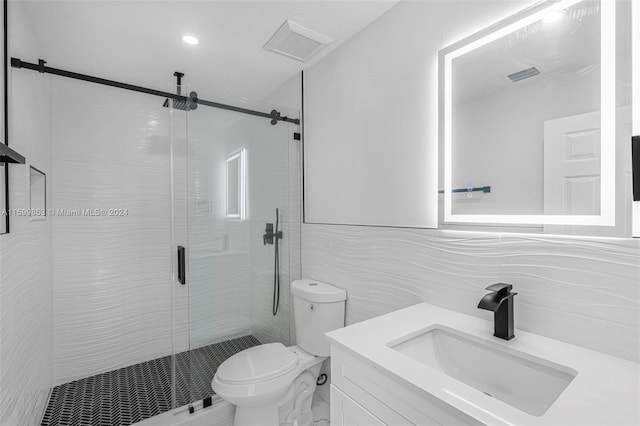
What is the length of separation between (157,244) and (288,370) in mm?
1608

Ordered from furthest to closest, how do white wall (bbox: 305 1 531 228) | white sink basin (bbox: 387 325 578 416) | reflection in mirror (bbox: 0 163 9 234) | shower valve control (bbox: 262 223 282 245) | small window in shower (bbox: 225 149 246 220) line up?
shower valve control (bbox: 262 223 282 245) → small window in shower (bbox: 225 149 246 220) → white wall (bbox: 305 1 531 228) → reflection in mirror (bbox: 0 163 9 234) → white sink basin (bbox: 387 325 578 416)

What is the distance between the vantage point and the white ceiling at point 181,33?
150 cm

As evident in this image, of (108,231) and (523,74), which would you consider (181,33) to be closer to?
(108,231)

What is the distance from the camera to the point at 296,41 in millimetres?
1777

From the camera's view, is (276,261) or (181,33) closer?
(181,33)

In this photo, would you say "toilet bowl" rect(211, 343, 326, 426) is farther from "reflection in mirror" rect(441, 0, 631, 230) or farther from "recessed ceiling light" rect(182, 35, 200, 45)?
"recessed ceiling light" rect(182, 35, 200, 45)

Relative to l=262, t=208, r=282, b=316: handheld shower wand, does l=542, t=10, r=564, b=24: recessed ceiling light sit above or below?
above

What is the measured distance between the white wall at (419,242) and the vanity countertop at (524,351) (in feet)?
0.25

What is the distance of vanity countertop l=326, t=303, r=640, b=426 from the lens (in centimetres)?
60

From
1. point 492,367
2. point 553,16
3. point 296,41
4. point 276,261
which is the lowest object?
point 492,367

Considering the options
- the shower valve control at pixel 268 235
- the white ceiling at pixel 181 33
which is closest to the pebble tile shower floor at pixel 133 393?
the shower valve control at pixel 268 235

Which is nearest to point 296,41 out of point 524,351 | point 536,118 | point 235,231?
point 235,231

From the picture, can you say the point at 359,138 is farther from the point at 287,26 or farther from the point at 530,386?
the point at 530,386

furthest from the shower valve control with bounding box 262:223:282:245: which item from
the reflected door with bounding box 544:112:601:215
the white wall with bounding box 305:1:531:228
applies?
the reflected door with bounding box 544:112:601:215
